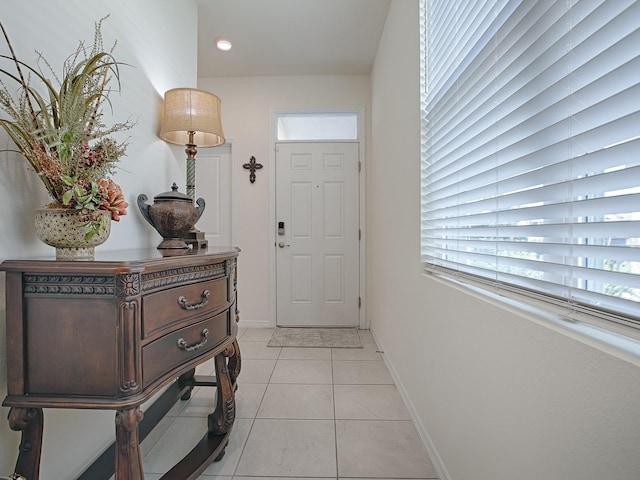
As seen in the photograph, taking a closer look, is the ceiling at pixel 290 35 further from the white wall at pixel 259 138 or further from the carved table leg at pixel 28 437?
the carved table leg at pixel 28 437

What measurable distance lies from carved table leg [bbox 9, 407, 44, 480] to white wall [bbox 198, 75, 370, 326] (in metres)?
2.57

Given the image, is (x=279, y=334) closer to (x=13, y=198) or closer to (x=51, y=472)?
(x=51, y=472)

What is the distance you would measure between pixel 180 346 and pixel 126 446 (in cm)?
29

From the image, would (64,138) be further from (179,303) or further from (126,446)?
(126,446)

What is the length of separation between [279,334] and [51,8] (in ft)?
9.39

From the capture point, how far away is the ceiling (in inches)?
94.3

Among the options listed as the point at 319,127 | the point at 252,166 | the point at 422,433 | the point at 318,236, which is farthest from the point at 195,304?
the point at 319,127

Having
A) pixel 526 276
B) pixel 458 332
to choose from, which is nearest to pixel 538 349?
pixel 526 276

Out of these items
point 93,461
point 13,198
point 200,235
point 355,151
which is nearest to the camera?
point 13,198

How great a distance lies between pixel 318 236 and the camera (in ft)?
11.3

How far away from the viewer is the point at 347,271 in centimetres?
346

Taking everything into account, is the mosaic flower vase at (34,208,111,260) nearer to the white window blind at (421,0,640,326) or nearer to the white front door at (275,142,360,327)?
the white window blind at (421,0,640,326)

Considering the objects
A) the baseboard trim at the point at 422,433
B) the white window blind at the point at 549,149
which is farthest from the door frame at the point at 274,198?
the white window blind at the point at 549,149

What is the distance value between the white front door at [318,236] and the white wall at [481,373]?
1.03m
